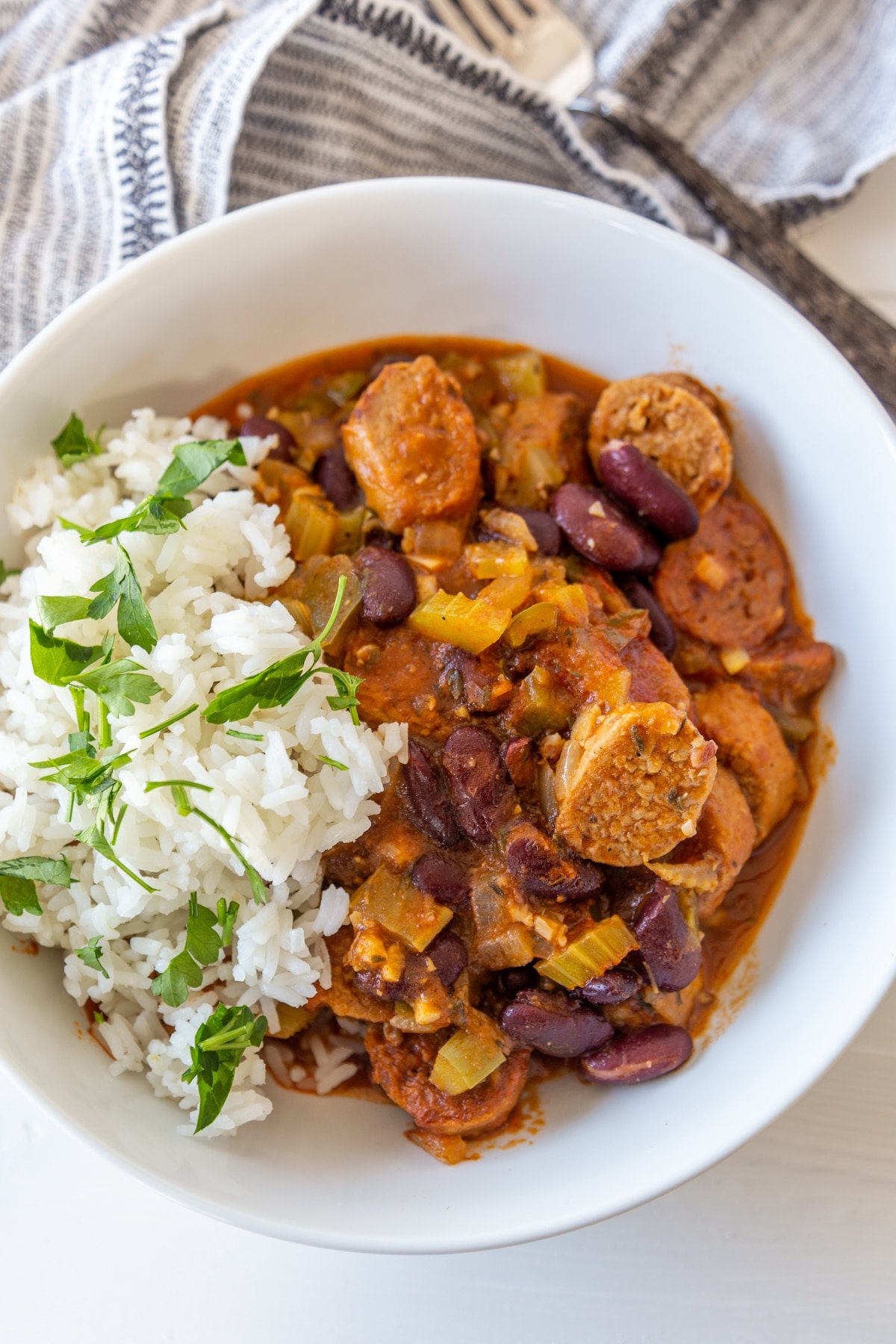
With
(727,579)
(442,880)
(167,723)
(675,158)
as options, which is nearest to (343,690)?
(167,723)

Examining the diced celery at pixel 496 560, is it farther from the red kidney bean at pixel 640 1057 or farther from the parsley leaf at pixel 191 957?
the red kidney bean at pixel 640 1057

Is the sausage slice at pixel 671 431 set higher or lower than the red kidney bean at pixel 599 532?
higher

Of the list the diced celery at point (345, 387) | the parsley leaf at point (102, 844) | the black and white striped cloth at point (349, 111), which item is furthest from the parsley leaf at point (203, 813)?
the black and white striped cloth at point (349, 111)

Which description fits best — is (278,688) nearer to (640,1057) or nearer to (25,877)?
(25,877)

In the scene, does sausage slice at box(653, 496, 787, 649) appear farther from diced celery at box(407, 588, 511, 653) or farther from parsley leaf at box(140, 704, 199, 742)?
parsley leaf at box(140, 704, 199, 742)

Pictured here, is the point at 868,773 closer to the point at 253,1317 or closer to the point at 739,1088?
the point at 739,1088

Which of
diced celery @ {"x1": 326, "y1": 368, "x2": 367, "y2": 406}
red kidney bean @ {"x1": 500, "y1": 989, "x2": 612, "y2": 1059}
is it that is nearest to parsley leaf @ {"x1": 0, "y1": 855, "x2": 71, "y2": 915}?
red kidney bean @ {"x1": 500, "y1": 989, "x2": 612, "y2": 1059}

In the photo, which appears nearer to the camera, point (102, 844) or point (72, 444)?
point (102, 844)
